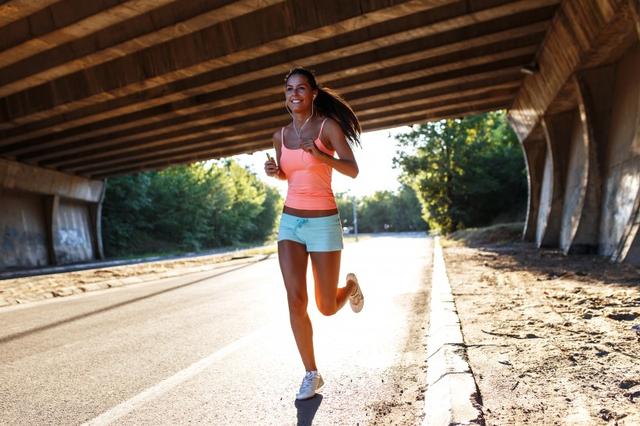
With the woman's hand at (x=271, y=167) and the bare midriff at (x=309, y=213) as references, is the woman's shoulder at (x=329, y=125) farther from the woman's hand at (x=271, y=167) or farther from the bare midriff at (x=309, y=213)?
the bare midriff at (x=309, y=213)

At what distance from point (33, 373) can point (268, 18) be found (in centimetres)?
795

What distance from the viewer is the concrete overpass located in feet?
30.3

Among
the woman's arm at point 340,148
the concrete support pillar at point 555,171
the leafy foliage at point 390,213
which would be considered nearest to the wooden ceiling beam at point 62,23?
the woman's arm at point 340,148

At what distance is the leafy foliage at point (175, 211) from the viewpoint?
36.3 m

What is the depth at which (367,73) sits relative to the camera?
1334 centimetres

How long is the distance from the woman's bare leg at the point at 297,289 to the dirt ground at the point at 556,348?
1138mm

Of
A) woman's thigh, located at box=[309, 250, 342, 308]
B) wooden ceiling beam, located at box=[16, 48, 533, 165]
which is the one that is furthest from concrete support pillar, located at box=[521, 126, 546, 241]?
woman's thigh, located at box=[309, 250, 342, 308]

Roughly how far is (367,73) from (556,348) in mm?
10674

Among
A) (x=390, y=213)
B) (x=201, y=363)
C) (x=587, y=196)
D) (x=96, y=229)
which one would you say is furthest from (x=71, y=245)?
(x=390, y=213)

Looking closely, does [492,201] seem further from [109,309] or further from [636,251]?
[109,309]

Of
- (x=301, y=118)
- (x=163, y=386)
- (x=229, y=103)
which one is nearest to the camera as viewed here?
(x=301, y=118)

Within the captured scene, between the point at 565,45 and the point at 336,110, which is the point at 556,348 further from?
the point at 565,45

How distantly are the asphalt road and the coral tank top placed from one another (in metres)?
1.30

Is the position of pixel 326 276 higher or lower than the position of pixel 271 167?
lower
